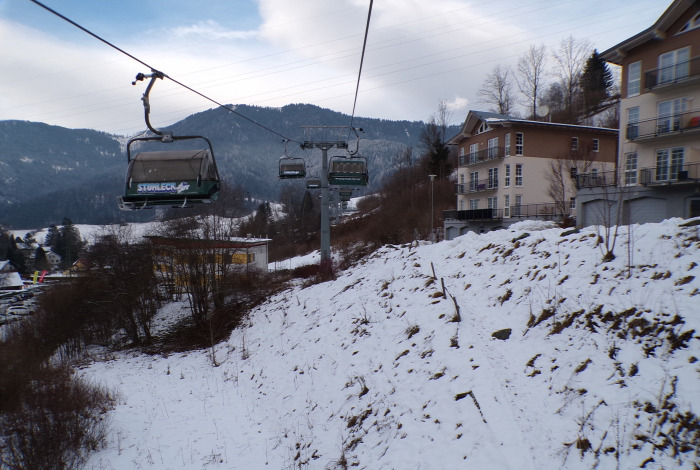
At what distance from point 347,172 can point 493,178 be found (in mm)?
22552

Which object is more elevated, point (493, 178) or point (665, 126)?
point (665, 126)

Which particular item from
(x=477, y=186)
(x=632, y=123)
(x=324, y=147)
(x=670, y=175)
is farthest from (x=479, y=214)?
(x=324, y=147)

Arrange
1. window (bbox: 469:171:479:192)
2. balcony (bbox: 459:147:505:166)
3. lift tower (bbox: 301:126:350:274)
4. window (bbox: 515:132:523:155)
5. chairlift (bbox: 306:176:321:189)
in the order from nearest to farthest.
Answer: lift tower (bbox: 301:126:350:274), chairlift (bbox: 306:176:321:189), window (bbox: 515:132:523:155), balcony (bbox: 459:147:505:166), window (bbox: 469:171:479:192)

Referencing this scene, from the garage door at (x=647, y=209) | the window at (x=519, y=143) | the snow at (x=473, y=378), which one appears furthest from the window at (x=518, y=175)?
the snow at (x=473, y=378)

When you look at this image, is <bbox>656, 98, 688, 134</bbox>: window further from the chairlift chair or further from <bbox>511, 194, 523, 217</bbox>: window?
the chairlift chair

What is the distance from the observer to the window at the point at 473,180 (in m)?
40.2

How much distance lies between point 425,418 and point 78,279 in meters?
38.1

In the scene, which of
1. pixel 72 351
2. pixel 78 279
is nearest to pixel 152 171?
pixel 72 351

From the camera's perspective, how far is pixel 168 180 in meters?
8.12

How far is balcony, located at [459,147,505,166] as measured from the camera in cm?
3575

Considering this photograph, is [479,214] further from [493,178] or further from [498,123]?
[498,123]

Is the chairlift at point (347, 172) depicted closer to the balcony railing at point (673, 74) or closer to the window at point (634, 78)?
the balcony railing at point (673, 74)

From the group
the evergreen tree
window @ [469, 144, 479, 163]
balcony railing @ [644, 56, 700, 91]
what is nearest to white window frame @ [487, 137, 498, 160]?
window @ [469, 144, 479, 163]

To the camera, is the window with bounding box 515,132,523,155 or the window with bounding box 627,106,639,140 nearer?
the window with bounding box 627,106,639,140
